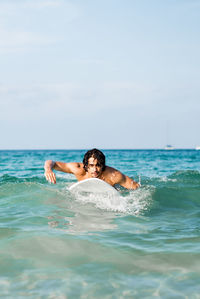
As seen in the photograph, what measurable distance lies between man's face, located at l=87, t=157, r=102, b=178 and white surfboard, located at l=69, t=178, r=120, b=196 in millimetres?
320

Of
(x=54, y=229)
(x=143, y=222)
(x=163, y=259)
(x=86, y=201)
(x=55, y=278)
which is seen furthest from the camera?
(x=86, y=201)

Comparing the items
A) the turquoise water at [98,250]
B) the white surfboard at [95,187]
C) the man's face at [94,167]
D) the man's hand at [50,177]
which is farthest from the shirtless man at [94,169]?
the turquoise water at [98,250]

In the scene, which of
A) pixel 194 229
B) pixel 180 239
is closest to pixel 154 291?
pixel 180 239

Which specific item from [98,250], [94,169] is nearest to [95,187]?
[94,169]

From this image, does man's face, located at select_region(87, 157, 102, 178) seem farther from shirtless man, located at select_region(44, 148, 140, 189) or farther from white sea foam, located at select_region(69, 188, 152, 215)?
white sea foam, located at select_region(69, 188, 152, 215)

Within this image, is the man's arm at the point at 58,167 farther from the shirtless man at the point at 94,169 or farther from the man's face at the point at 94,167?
the man's face at the point at 94,167

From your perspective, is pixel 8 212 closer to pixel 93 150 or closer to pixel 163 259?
pixel 93 150

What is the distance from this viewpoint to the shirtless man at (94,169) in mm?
6578

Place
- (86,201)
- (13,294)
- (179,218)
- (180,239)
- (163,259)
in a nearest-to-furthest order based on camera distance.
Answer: (13,294) → (163,259) → (180,239) → (179,218) → (86,201)

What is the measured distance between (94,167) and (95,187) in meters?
0.41

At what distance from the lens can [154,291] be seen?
112 inches

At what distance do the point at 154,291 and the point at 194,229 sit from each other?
2.07 m

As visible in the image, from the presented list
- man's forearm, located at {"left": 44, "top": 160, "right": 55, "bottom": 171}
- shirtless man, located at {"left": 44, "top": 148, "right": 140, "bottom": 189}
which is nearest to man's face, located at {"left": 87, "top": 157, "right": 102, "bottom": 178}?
shirtless man, located at {"left": 44, "top": 148, "right": 140, "bottom": 189}

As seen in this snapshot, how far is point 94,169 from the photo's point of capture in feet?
21.8
